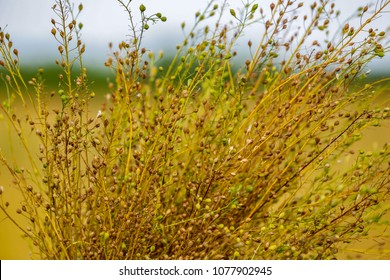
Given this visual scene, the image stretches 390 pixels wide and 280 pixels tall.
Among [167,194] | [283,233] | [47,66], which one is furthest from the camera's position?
[47,66]

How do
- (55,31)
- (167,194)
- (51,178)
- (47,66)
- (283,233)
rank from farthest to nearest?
(47,66) → (167,194) → (283,233) → (51,178) → (55,31)

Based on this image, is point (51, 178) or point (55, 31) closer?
point (55, 31)

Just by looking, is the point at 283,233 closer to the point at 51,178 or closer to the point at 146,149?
the point at 146,149

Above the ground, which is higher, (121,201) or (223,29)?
(223,29)

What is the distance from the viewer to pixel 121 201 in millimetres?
1550

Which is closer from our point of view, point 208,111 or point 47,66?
point 208,111

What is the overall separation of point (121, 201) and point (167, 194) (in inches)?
10.2

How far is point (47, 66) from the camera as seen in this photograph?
511 cm

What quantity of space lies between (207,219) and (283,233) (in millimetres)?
240

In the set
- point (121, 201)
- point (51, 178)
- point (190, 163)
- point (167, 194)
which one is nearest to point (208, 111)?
point (190, 163)

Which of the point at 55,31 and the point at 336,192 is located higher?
the point at 55,31

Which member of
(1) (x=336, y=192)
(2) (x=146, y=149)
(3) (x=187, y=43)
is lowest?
(1) (x=336, y=192)

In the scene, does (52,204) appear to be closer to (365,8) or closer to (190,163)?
(190,163)

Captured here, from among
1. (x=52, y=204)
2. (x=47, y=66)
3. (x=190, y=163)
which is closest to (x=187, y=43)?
(x=190, y=163)
